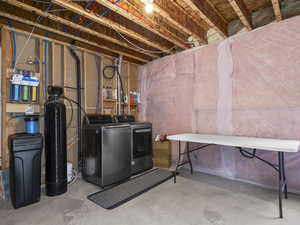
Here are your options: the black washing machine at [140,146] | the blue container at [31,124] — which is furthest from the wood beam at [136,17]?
the blue container at [31,124]

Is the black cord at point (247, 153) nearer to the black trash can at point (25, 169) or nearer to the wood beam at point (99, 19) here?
the wood beam at point (99, 19)

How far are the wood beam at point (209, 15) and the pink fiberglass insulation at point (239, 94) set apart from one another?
10.7 inches

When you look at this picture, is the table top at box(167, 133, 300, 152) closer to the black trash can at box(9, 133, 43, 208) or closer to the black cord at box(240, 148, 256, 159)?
the black cord at box(240, 148, 256, 159)

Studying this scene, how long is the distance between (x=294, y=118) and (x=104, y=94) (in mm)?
3244

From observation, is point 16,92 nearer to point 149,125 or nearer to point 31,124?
point 31,124

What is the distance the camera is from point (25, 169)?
6.57 ft

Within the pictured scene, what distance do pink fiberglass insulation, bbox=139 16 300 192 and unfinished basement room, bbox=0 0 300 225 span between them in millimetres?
16

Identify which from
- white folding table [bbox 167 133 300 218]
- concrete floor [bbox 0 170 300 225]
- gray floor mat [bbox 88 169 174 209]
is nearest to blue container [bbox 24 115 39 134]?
concrete floor [bbox 0 170 300 225]

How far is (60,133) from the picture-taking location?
2.37m

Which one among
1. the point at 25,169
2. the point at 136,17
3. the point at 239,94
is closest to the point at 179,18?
the point at 136,17

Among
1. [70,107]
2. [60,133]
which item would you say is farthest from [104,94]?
[60,133]

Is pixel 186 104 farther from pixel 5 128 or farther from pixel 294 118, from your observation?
pixel 5 128

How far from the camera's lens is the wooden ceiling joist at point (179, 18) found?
214cm

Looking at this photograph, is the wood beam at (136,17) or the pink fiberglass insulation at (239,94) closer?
the wood beam at (136,17)
